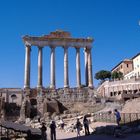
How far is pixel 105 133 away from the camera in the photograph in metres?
20.9

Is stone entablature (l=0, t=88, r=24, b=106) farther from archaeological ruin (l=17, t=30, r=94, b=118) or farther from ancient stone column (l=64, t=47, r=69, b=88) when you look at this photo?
ancient stone column (l=64, t=47, r=69, b=88)

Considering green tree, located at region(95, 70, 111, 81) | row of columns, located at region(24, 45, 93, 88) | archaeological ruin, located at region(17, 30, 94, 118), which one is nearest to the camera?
archaeological ruin, located at region(17, 30, 94, 118)

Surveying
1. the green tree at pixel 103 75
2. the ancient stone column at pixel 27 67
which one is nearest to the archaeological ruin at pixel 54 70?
the ancient stone column at pixel 27 67

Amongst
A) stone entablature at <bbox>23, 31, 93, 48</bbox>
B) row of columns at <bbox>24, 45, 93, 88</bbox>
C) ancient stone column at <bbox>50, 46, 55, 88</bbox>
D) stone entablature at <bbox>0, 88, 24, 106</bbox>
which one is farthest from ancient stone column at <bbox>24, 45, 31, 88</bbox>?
ancient stone column at <bbox>50, 46, 55, 88</bbox>

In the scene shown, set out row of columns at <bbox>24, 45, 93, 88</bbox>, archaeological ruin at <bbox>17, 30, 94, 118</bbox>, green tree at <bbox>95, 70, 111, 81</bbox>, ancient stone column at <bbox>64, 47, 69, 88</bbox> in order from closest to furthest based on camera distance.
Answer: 1. archaeological ruin at <bbox>17, 30, 94, 118</bbox>
2. row of columns at <bbox>24, 45, 93, 88</bbox>
3. ancient stone column at <bbox>64, 47, 69, 88</bbox>
4. green tree at <bbox>95, 70, 111, 81</bbox>

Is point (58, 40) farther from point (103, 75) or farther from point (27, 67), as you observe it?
point (103, 75)

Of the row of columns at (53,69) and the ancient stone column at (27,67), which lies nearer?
the ancient stone column at (27,67)

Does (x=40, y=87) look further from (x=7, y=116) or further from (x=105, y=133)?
(x=105, y=133)

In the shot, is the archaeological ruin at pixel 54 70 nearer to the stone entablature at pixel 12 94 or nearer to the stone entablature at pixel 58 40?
the stone entablature at pixel 58 40

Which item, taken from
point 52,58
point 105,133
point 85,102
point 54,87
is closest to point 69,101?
point 85,102

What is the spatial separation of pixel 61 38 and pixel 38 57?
531 cm

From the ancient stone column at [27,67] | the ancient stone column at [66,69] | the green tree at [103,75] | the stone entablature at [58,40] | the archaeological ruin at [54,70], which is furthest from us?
the green tree at [103,75]

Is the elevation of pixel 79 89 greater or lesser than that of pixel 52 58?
lesser

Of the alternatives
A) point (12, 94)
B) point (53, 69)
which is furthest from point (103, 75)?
point (12, 94)
